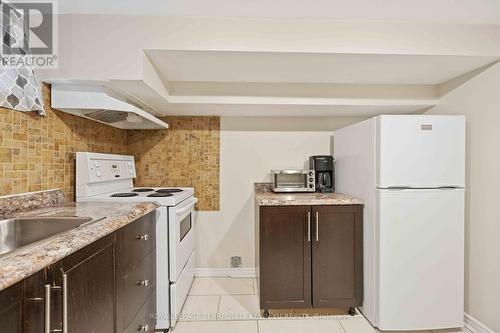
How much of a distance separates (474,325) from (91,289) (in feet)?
8.28

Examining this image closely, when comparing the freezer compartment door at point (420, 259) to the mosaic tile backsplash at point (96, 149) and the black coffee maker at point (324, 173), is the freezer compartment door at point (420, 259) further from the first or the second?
the mosaic tile backsplash at point (96, 149)

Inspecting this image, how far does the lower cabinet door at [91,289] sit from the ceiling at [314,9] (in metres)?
1.33

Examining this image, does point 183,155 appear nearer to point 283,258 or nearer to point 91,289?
point 283,258

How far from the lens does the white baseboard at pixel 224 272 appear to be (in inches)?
114

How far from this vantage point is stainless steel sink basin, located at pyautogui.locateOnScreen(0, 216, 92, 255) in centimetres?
126

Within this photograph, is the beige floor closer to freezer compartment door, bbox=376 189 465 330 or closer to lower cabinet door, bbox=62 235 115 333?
freezer compartment door, bbox=376 189 465 330

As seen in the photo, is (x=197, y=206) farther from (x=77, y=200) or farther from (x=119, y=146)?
(x=77, y=200)

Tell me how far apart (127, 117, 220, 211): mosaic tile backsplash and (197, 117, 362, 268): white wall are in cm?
10

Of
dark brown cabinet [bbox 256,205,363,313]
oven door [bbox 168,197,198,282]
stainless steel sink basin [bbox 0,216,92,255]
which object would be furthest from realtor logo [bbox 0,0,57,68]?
dark brown cabinet [bbox 256,205,363,313]

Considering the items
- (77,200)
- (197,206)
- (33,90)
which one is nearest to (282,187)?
(197,206)

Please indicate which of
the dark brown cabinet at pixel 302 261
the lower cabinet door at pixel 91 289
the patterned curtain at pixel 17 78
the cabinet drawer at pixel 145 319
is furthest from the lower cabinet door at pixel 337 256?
the patterned curtain at pixel 17 78

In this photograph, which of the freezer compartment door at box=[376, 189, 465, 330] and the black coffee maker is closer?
the freezer compartment door at box=[376, 189, 465, 330]

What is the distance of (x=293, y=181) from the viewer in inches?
105

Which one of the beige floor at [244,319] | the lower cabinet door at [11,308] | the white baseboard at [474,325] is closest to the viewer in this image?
the lower cabinet door at [11,308]
